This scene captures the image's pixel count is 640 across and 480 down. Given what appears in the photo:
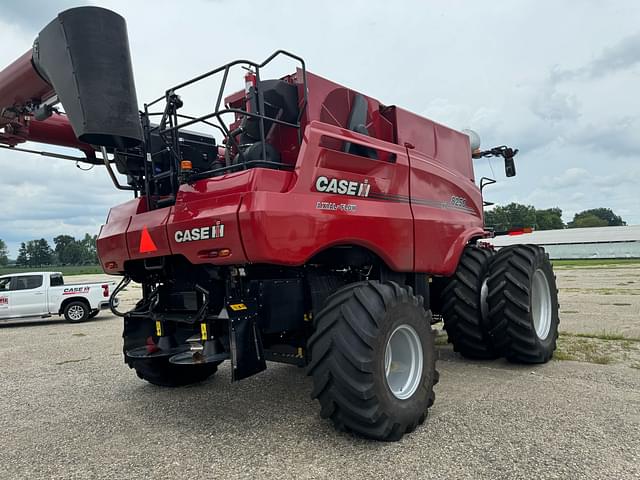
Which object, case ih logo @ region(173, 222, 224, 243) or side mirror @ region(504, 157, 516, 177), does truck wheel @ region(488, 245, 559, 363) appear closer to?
side mirror @ region(504, 157, 516, 177)

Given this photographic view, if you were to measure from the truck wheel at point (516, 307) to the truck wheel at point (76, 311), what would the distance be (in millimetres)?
12271

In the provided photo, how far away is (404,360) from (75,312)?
12.6 meters

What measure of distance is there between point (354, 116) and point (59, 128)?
10.8ft

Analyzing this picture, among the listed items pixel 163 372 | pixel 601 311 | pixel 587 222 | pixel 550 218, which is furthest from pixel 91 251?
pixel 587 222

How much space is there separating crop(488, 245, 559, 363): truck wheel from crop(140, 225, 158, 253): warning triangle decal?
3.82m

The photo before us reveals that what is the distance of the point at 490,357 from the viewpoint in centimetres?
606

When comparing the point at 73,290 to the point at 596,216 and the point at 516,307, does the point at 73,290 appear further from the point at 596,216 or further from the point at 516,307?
the point at 596,216

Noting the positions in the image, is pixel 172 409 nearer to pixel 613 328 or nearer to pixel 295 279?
pixel 295 279

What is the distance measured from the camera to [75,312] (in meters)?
14.1

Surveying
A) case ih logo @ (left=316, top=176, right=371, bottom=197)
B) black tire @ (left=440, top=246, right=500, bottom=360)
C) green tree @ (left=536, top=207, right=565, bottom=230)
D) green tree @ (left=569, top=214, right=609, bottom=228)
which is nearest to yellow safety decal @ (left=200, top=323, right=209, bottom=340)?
case ih logo @ (left=316, top=176, right=371, bottom=197)

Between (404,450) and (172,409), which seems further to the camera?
(172,409)

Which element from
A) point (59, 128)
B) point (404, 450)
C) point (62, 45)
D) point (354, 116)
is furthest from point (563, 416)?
point (59, 128)

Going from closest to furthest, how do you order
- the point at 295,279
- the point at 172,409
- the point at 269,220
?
the point at 269,220 < the point at 295,279 < the point at 172,409

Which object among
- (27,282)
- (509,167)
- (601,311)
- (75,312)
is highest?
(509,167)
